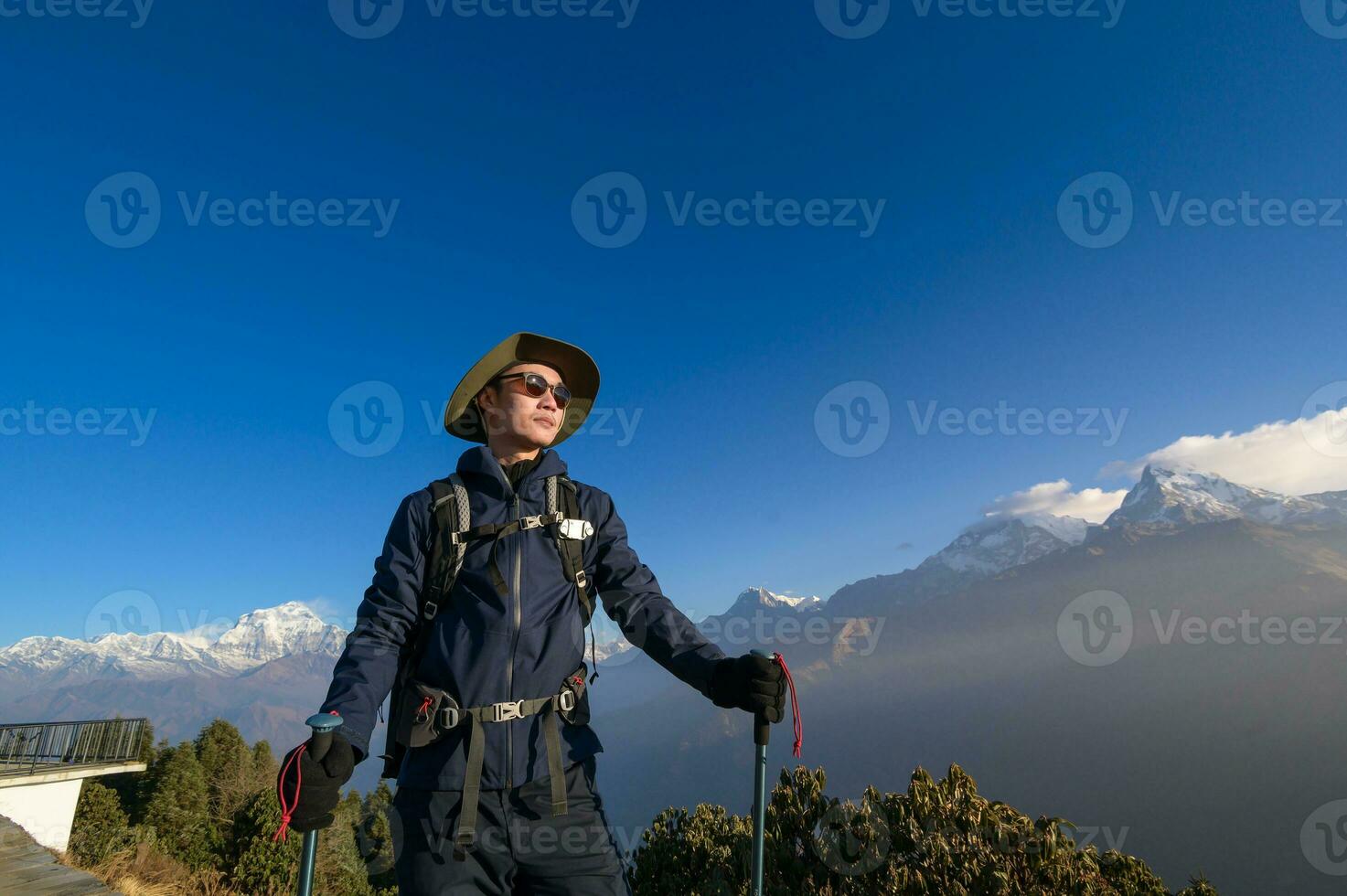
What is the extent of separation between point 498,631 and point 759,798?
49.5 inches

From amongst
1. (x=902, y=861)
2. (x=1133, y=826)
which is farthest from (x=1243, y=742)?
(x=902, y=861)

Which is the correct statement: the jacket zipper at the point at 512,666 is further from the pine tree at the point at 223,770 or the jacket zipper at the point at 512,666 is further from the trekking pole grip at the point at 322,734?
the pine tree at the point at 223,770

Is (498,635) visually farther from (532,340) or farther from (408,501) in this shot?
(532,340)

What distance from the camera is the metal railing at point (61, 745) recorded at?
21766 mm

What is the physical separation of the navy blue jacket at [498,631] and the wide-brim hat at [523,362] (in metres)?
0.61

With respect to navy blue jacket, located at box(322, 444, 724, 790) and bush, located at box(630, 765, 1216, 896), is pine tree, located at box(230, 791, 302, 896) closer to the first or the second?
bush, located at box(630, 765, 1216, 896)

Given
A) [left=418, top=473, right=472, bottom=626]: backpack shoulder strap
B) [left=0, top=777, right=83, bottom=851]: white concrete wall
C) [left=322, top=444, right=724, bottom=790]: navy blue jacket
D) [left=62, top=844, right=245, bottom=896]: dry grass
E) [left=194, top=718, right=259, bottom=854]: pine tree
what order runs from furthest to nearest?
1. [left=194, top=718, right=259, bottom=854]: pine tree
2. [left=0, top=777, right=83, bottom=851]: white concrete wall
3. [left=62, top=844, right=245, bottom=896]: dry grass
4. [left=418, top=473, right=472, bottom=626]: backpack shoulder strap
5. [left=322, top=444, right=724, bottom=790]: navy blue jacket

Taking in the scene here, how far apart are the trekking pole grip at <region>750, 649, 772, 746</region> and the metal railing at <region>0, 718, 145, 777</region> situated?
27.6 metres

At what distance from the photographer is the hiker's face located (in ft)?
11.4

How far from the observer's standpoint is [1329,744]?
598 ft

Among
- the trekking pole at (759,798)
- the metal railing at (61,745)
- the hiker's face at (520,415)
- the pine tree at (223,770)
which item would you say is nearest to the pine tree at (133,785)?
the pine tree at (223,770)

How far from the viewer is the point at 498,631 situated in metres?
2.76

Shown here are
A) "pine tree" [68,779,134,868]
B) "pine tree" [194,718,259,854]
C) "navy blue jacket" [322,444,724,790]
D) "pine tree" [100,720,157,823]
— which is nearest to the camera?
"navy blue jacket" [322,444,724,790]

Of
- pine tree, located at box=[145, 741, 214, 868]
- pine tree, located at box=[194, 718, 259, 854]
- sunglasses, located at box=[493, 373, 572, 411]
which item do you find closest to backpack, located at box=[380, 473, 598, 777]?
sunglasses, located at box=[493, 373, 572, 411]
